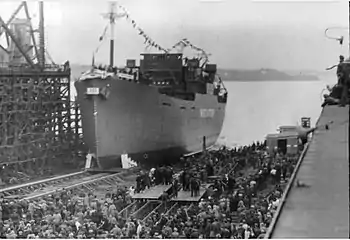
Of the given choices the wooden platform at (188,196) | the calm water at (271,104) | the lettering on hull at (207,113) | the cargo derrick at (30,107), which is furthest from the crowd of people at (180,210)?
the lettering on hull at (207,113)

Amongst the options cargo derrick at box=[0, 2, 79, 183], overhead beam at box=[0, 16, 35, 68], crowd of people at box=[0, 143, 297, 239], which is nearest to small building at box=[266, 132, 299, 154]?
crowd of people at box=[0, 143, 297, 239]

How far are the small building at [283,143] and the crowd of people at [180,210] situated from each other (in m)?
0.07

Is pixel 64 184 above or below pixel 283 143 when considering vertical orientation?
below

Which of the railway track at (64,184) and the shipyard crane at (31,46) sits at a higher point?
the shipyard crane at (31,46)

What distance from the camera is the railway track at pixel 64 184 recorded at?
5.84 metres

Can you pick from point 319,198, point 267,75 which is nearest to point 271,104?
point 267,75

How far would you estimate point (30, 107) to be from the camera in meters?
7.59

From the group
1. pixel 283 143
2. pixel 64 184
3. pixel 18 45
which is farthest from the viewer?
pixel 18 45

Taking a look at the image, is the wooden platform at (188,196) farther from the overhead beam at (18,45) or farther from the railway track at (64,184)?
the overhead beam at (18,45)

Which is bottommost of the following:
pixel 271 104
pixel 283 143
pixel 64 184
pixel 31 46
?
pixel 64 184

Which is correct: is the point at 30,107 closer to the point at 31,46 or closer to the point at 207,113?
the point at 31,46

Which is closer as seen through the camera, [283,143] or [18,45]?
[283,143]

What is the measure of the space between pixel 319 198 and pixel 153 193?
9.87 feet

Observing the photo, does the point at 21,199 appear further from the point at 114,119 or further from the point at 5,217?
the point at 114,119
